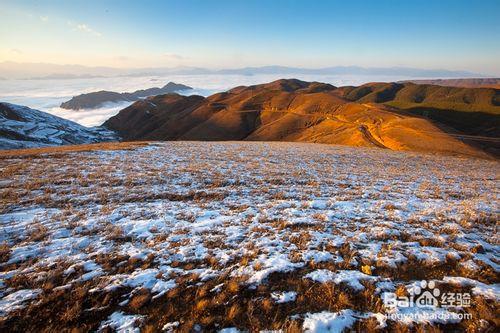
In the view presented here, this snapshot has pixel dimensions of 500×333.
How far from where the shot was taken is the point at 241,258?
796 cm

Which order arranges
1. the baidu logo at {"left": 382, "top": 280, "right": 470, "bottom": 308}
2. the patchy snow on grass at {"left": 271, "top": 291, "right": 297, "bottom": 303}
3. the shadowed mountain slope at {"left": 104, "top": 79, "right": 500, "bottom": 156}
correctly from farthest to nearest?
1. the shadowed mountain slope at {"left": 104, "top": 79, "right": 500, "bottom": 156}
2. the patchy snow on grass at {"left": 271, "top": 291, "right": 297, "bottom": 303}
3. the baidu logo at {"left": 382, "top": 280, "right": 470, "bottom": 308}

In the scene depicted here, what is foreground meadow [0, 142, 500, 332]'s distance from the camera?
5.79m

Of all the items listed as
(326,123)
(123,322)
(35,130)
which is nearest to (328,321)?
(123,322)

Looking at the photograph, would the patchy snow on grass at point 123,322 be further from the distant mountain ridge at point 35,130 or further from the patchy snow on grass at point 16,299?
the distant mountain ridge at point 35,130

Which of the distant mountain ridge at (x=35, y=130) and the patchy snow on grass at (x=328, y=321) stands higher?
the patchy snow on grass at (x=328, y=321)

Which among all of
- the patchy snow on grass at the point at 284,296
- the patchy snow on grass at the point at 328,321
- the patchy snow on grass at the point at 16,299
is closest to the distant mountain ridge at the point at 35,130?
the patchy snow on grass at the point at 16,299

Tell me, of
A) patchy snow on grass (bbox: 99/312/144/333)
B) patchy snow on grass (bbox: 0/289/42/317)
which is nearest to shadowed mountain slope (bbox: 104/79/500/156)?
patchy snow on grass (bbox: 99/312/144/333)

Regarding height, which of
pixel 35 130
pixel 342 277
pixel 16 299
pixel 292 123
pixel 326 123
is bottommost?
pixel 35 130

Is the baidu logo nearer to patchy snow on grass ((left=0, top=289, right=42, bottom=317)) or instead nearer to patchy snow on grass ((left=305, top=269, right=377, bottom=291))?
patchy snow on grass ((left=305, top=269, right=377, bottom=291))

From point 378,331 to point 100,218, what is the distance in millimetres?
A: 11150

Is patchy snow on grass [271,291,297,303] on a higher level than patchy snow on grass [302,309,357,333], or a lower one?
lower

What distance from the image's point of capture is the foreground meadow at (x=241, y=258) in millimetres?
5785

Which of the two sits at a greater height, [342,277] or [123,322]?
[342,277]

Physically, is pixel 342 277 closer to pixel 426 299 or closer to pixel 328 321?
pixel 328 321
